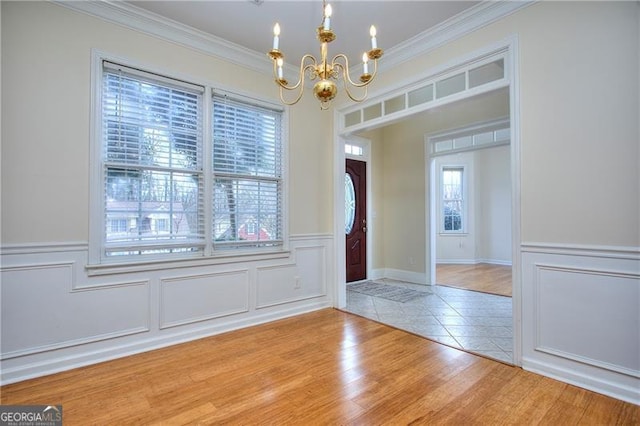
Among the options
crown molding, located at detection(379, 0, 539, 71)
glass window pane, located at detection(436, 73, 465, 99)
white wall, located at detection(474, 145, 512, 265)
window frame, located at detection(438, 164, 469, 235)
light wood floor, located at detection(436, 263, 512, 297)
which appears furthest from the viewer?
window frame, located at detection(438, 164, 469, 235)

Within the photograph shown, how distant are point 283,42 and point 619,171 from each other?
310cm

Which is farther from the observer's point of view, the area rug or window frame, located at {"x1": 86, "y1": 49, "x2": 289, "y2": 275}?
the area rug

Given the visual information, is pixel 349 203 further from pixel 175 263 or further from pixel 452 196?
pixel 452 196

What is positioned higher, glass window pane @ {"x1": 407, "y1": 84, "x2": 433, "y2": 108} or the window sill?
glass window pane @ {"x1": 407, "y1": 84, "x2": 433, "y2": 108}

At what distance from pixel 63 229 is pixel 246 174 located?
5.60ft

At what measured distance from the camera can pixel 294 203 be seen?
3904 mm

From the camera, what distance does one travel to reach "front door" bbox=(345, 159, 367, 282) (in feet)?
19.0

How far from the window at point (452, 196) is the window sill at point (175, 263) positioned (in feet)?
18.3

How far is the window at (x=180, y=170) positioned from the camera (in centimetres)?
275

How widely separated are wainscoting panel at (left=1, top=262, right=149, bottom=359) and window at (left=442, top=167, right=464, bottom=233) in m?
7.22

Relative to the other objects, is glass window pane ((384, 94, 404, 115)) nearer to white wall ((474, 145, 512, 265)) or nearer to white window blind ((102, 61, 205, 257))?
white window blind ((102, 61, 205, 257))

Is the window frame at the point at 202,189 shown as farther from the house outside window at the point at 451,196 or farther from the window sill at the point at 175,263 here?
the house outside window at the point at 451,196

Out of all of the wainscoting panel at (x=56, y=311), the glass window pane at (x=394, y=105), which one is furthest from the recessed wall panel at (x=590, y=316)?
the wainscoting panel at (x=56, y=311)

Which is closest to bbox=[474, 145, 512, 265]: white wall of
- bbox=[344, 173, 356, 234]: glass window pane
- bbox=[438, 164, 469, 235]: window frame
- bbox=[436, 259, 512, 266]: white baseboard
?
bbox=[436, 259, 512, 266]: white baseboard
